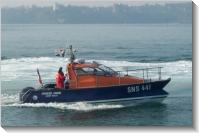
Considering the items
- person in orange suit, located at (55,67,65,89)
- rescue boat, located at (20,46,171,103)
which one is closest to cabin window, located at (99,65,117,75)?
rescue boat, located at (20,46,171,103)

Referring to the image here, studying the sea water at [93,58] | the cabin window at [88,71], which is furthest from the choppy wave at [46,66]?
the cabin window at [88,71]

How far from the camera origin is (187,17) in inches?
235

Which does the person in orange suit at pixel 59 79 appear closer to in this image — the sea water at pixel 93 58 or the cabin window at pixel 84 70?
the sea water at pixel 93 58

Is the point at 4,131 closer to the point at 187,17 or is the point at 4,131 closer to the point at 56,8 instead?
the point at 56,8

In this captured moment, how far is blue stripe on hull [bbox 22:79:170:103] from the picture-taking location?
6266 millimetres

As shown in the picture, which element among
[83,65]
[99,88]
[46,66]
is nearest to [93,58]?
[83,65]

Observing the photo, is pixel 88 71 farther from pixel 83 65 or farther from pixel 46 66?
pixel 46 66

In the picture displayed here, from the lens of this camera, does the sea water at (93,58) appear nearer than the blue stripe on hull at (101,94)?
Yes

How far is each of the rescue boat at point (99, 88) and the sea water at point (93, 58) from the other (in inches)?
2.3

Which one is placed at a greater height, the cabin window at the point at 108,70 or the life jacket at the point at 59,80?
the cabin window at the point at 108,70

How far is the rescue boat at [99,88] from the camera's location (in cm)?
627

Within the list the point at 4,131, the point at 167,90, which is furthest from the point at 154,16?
→ the point at 4,131

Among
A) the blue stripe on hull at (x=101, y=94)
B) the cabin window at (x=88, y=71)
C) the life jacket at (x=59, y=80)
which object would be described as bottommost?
the blue stripe on hull at (x=101, y=94)

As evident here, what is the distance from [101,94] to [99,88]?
2.6 inches
